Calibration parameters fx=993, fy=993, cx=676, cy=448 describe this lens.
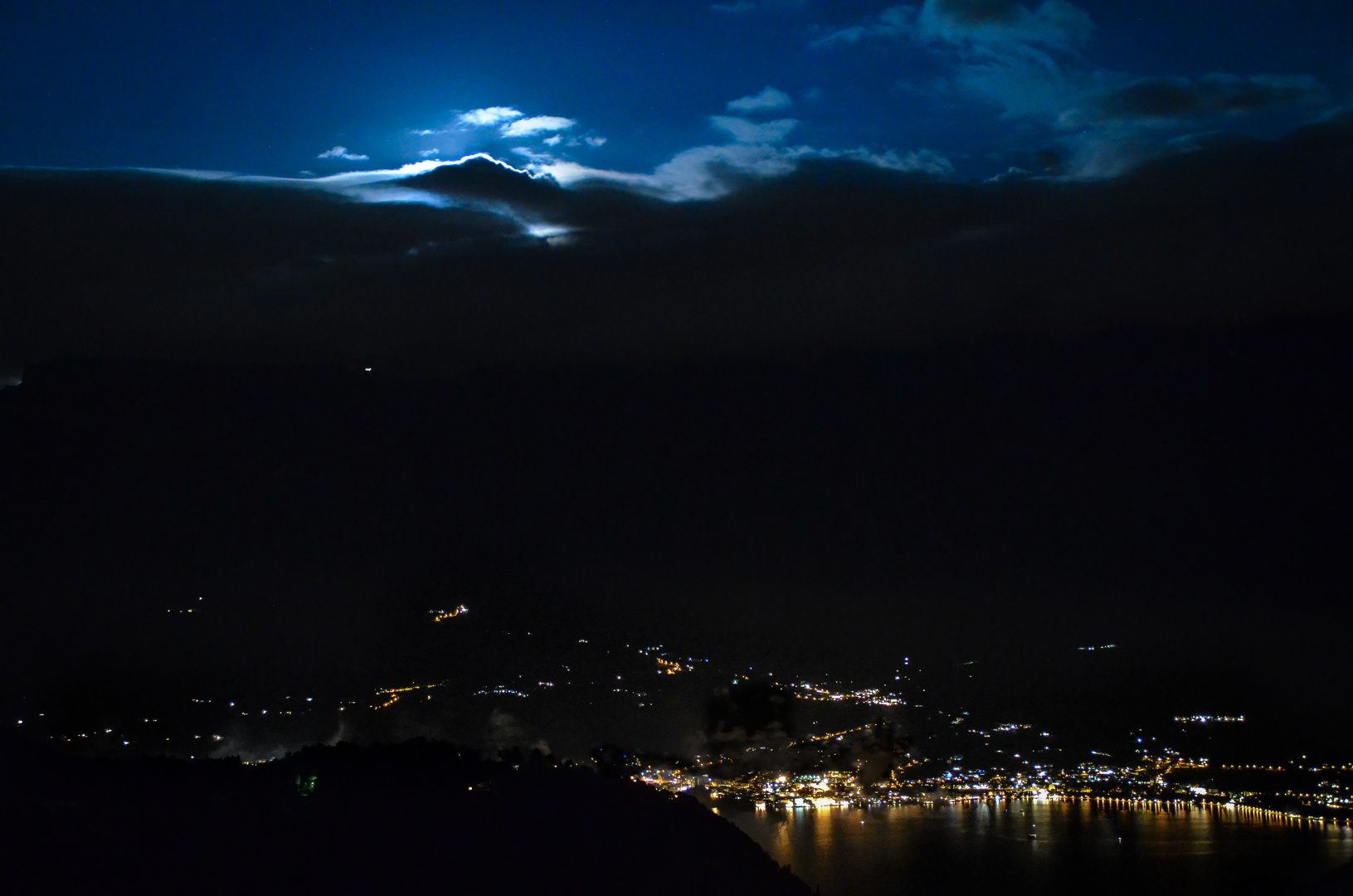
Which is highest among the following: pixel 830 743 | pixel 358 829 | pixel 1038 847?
pixel 358 829

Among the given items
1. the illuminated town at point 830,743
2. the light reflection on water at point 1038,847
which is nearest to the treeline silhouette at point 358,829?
the illuminated town at point 830,743

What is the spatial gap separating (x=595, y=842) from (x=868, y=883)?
141 ft

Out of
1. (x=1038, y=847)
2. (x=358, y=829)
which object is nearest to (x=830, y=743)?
(x=1038, y=847)

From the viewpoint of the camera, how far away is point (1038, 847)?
68.9 meters

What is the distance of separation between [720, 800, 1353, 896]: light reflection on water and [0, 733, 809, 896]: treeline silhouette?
3570cm

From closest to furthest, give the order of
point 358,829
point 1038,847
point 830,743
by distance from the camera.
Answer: point 358,829, point 1038,847, point 830,743

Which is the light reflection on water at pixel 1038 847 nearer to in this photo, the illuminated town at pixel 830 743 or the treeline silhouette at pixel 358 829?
the illuminated town at pixel 830 743

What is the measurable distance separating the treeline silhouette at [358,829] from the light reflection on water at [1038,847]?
3570cm

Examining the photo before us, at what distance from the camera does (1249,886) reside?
19.8 m

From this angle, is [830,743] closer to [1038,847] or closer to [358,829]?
[1038,847]

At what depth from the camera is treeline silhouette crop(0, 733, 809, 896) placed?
11.3m

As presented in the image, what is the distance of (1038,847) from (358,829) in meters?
67.1

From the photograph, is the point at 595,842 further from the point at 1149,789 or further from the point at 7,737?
the point at 1149,789

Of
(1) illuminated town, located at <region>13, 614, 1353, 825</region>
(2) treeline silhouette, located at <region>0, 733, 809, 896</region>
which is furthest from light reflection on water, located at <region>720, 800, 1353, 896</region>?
(2) treeline silhouette, located at <region>0, 733, 809, 896</region>
